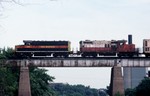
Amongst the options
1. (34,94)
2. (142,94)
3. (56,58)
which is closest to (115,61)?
(56,58)

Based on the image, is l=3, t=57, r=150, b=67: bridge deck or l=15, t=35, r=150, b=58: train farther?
l=15, t=35, r=150, b=58: train

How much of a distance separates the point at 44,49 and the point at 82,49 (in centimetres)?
530

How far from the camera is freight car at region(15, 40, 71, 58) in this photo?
A: 69.4m

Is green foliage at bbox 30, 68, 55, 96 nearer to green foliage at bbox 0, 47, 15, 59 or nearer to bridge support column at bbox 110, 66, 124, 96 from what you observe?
green foliage at bbox 0, 47, 15, 59

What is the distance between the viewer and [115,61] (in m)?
67.0

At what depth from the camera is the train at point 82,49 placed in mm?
69312

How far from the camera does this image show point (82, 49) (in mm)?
70250

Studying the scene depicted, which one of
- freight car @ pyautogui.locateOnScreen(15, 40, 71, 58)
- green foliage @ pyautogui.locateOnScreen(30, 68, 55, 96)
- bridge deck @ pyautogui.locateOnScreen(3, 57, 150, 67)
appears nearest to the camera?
bridge deck @ pyautogui.locateOnScreen(3, 57, 150, 67)

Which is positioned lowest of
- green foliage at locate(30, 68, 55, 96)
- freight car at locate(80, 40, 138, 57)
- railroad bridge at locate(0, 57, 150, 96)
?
green foliage at locate(30, 68, 55, 96)

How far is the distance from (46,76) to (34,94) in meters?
15.2

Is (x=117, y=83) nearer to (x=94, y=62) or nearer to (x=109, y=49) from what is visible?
(x=94, y=62)

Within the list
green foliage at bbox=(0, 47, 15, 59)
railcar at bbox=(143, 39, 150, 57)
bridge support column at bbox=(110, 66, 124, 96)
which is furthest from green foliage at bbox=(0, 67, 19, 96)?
railcar at bbox=(143, 39, 150, 57)

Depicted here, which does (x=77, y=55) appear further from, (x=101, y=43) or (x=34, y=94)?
(x=34, y=94)

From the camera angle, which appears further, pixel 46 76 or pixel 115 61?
pixel 46 76
